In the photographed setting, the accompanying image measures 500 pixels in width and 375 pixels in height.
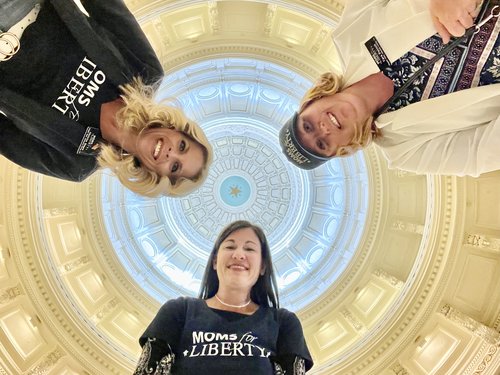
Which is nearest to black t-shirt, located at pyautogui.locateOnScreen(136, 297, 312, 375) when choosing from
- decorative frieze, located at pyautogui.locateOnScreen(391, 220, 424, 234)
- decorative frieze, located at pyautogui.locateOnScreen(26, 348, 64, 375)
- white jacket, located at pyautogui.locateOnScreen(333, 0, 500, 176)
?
white jacket, located at pyautogui.locateOnScreen(333, 0, 500, 176)

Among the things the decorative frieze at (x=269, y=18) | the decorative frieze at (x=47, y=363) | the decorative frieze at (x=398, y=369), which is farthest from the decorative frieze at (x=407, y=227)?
the decorative frieze at (x=47, y=363)

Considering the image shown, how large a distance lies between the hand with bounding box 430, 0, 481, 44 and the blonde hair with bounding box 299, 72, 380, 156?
4.40 feet

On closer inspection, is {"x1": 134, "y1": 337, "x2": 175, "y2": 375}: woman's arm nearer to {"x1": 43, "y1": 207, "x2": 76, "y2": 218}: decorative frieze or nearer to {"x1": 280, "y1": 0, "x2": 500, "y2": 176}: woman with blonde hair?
{"x1": 280, "y1": 0, "x2": 500, "y2": 176}: woman with blonde hair

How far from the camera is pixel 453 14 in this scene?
3.87 meters

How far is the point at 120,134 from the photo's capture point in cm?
470

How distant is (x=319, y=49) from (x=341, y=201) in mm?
5740

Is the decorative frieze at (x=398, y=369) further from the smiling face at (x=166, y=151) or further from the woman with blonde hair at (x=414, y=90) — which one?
the smiling face at (x=166, y=151)

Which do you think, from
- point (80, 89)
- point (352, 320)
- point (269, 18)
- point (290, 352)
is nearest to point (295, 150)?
point (80, 89)

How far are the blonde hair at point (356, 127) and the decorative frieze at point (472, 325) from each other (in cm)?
645

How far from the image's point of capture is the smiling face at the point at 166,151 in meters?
4.65

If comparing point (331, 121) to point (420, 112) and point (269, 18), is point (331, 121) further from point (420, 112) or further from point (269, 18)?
point (269, 18)

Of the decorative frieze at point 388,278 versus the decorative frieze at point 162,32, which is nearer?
the decorative frieze at point 162,32

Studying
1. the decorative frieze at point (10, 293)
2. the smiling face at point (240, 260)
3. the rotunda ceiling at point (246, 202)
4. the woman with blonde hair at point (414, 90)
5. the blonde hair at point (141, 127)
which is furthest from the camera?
the rotunda ceiling at point (246, 202)

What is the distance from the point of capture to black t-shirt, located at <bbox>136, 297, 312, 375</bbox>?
10.9 ft
